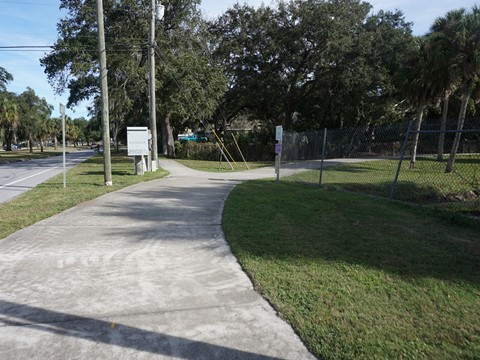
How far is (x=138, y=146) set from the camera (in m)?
16.7

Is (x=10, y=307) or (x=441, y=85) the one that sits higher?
(x=441, y=85)

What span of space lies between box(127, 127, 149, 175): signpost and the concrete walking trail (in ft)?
32.2

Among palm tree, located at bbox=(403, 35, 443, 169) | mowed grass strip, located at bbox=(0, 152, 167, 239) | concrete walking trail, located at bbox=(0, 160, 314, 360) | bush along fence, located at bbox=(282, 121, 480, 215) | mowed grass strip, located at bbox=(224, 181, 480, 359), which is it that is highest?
palm tree, located at bbox=(403, 35, 443, 169)

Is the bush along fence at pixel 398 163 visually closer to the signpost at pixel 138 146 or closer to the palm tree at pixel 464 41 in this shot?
the palm tree at pixel 464 41

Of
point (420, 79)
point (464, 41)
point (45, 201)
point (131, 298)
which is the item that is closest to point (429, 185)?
point (464, 41)

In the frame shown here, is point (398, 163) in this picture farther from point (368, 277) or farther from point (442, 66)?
point (442, 66)

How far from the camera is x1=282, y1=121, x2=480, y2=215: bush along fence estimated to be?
434 inches

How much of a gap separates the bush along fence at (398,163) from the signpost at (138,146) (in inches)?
270

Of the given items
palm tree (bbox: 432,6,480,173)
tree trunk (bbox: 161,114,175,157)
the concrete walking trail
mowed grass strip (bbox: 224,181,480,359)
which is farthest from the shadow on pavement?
tree trunk (bbox: 161,114,175,157)

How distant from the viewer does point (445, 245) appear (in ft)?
18.5

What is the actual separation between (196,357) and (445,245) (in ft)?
14.6

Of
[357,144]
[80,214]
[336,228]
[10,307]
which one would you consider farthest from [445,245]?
[357,144]

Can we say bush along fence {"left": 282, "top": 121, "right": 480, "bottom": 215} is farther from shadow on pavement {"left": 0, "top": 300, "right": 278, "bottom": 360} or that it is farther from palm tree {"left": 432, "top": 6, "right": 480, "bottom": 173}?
shadow on pavement {"left": 0, "top": 300, "right": 278, "bottom": 360}

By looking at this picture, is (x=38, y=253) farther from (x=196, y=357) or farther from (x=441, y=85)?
(x=441, y=85)
